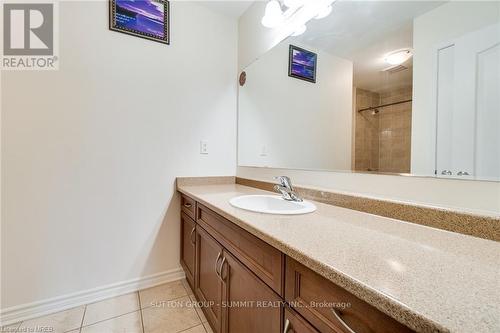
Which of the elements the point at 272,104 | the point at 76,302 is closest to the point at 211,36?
the point at 272,104

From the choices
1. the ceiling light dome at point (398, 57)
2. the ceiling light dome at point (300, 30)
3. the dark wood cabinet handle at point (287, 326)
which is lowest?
the dark wood cabinet handle at point (287, 326)

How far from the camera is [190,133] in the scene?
181cm

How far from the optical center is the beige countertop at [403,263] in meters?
0.34

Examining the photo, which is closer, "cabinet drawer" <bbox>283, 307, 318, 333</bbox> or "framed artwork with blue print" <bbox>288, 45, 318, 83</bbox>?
"cabinet drawer" <bbox>283, 307, 318, 333</bbox>

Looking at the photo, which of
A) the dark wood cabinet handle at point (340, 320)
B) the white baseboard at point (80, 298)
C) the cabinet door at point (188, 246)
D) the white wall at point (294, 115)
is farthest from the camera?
the cabinet door at point (188, 246)

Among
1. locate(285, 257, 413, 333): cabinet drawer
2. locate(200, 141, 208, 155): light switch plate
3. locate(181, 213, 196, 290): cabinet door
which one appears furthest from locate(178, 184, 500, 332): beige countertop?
locate(200, 141, 208, 155): light switch plate

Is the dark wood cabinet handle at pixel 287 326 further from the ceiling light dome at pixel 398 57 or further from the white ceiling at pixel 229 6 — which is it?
the white ceiling at pixel 229 6

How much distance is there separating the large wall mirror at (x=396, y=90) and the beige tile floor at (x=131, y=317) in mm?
1164

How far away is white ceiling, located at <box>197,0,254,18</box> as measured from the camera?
180 cm

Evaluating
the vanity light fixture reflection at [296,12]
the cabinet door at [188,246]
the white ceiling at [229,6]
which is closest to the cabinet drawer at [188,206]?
the cabinet door at [188,246]

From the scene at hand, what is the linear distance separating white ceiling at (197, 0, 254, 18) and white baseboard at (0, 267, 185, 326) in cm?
221

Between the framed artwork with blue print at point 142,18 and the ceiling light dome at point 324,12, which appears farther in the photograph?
the framed artwork with blue print at point 142,18

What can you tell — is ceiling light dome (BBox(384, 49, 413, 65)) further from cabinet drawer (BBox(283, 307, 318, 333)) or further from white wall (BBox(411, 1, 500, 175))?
cabinet drawer (BBox(283, 307, 318, 333))

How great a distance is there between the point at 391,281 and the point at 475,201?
0.55 meters
